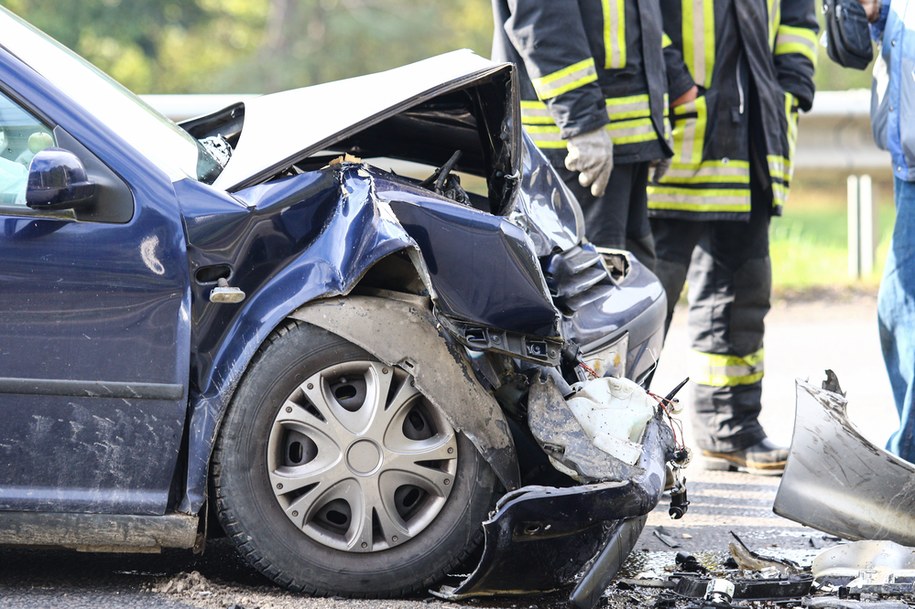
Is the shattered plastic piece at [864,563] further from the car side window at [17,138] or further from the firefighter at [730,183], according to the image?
the car side window at [17,138]

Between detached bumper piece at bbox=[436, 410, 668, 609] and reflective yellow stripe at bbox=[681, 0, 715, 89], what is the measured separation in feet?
7.43

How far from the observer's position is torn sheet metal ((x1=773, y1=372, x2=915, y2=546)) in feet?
11.8

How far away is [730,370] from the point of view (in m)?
5.10

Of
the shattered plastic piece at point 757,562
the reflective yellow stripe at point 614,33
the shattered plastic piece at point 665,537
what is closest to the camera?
the shattered plastic piece at point 757,562

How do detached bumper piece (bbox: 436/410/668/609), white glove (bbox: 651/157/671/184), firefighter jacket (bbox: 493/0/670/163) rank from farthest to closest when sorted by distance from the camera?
white glove (bbox: 651/157/671/184), firefighter jacket (bbox: 493/0/670/163), detached bumper piece (bbox: 436/410/668/609)

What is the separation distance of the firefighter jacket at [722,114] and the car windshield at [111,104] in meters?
2.13

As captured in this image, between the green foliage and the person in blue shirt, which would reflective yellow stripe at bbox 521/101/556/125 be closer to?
the person in blue shirt

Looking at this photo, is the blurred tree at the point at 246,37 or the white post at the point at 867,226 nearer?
the white post at the point at 867,226

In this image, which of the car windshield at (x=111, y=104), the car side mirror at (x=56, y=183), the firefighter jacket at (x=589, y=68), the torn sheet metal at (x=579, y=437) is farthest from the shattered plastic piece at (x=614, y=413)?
the firefighter jacket at (x=589, y=68)

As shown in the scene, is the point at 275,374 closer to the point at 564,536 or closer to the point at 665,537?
the point at 564,536

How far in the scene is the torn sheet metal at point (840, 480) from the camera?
141 inches

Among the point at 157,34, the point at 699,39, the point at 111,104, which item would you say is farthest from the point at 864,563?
the point at 157,34

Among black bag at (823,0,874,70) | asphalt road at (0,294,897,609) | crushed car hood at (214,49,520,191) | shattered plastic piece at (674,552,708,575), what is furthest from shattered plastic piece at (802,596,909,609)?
black bag at (823,0,874,70)

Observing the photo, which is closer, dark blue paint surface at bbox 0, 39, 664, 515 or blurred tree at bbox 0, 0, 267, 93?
dark blue paint surface at bbox 0, 39, 664, 515
